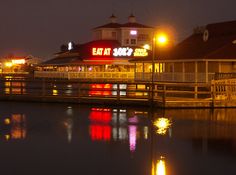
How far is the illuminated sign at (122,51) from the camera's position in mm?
77500

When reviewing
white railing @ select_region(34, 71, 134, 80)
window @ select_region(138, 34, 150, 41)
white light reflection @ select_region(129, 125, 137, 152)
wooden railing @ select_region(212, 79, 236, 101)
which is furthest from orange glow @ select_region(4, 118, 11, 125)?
window @ select_region(138, 34, 150, 41)

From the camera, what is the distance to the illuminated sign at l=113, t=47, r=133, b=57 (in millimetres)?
77500

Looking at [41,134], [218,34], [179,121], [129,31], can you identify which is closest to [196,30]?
[218,34]

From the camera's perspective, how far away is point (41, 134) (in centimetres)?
1662

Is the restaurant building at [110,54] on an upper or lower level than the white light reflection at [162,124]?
upper

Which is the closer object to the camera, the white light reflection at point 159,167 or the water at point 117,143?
the white light reflection at point 159,167

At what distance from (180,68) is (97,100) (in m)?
19.4

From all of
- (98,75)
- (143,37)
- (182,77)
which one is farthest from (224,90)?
(143,37)

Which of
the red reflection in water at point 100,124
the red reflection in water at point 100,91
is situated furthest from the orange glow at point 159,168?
the red reflection in water at point 100,91

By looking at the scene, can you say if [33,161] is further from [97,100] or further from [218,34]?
[218,34]

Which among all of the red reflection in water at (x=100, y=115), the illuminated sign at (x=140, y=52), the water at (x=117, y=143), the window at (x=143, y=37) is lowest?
the water at (x=117, y=143)

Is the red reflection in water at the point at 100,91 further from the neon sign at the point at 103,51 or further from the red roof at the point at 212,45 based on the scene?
the neon sign at the point at 103,51

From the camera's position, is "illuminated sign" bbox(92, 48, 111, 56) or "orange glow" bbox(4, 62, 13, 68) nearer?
"illuminated sign" bbox(92, 48, 111, 56)

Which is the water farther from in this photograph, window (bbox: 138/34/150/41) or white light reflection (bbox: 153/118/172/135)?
window (bbox: 138/34/150/41)
